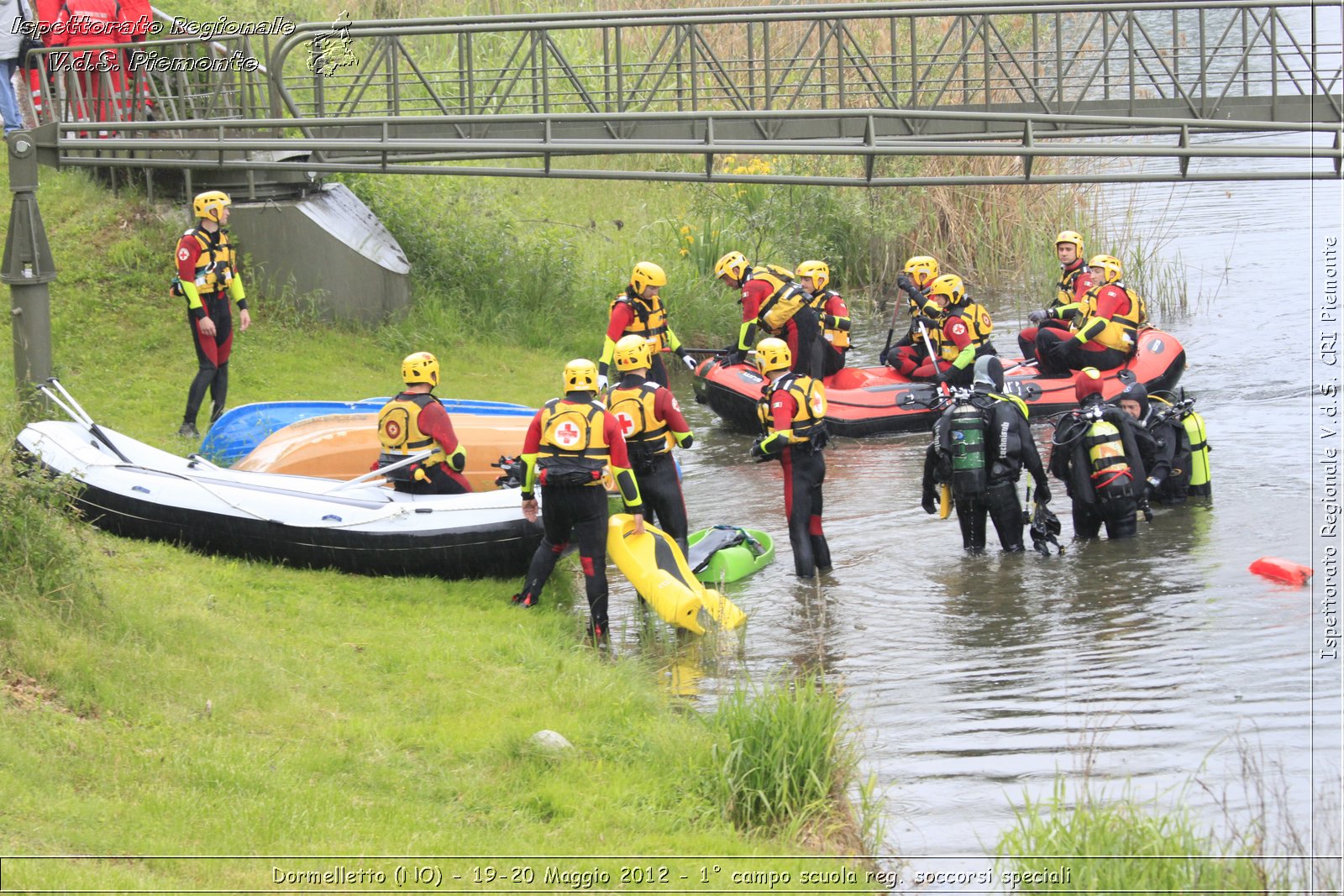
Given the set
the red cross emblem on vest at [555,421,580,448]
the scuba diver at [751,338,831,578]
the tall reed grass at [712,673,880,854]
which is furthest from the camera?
the scuba diver at [751,338,831,578]

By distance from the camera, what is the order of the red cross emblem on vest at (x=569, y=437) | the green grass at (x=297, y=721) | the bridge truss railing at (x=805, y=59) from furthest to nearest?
the bridge truss railing at (x=805, y=59)
the red cross emblem on vest at (x=569, y=437)
the green grass at (x=297, y=721)

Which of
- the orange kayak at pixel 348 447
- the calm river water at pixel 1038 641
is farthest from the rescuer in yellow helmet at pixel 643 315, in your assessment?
the calm river water at pixel 1038 641

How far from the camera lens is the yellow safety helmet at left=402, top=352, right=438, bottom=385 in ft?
33.9

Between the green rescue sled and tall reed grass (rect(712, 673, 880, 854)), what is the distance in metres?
3.54

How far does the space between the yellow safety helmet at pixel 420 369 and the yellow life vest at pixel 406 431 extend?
0.11m

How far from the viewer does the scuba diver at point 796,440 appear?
10.6 m

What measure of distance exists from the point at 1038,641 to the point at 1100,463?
220 centimetres

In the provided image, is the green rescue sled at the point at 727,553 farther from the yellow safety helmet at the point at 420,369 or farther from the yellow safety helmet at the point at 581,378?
the yellow safety helmet at the point at 420,369

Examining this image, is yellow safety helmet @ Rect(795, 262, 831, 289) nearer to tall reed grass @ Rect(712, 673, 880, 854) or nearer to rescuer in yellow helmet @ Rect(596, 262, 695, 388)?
rescuer in yellow helmet @ Rect(596, 262, 695, 388)

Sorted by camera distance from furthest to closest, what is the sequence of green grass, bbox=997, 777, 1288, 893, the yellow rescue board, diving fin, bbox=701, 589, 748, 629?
1. diving fin, bbox=701, 589, 748, 629
2. the yellow rescue board
3. green grass, bbox=997, 777, 1288, 893

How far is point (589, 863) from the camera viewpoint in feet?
20.3

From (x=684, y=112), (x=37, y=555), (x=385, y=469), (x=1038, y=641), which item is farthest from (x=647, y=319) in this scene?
(x=37, y=555)

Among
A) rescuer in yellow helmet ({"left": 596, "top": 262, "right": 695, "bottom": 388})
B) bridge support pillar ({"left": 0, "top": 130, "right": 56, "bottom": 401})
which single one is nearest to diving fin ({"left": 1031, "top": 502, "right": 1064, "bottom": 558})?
rescuer in yellow helmet ({"left": 596, "top": 262, "right": 695, "bottom": 388})

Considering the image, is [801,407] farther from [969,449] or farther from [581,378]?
[581,378]
